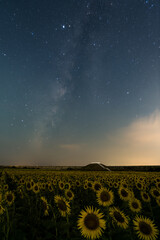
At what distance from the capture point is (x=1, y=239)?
3.47 meters

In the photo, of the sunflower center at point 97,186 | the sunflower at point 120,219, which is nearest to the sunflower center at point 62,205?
the sunflower at point 120,219

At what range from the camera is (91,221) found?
3168 millimetres

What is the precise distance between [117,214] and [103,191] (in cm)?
133

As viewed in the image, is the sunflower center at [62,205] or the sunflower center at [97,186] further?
the sunflower center at [97,186]

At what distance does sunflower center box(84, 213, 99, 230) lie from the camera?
3.12m

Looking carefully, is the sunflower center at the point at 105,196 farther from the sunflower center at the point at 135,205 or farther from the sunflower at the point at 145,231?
the sunflower at the point at 145,231

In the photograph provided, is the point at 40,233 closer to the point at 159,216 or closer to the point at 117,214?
the point at 117,214

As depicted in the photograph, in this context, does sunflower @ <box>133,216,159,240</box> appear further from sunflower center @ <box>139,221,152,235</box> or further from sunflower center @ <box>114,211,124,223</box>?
sunflower center @ <box>114,211,124,223</box>

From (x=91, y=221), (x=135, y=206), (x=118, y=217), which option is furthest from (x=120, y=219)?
(x=135, y=206)

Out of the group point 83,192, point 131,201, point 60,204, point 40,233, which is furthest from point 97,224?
point 83,192

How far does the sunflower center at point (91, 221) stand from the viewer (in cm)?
312

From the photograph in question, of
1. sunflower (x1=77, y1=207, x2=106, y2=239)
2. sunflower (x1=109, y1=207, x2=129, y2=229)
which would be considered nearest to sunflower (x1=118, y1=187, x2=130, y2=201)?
sunflower (x1=109, y1=207, x2=129, y2=229)

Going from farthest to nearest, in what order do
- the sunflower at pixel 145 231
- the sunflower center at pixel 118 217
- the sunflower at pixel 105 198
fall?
1. the sunflower at pixel 105 198
2. the sunflower center at pixel 118 217
3. the sunflower at pixel 145 231

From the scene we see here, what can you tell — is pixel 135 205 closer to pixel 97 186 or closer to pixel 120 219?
pixel 120 219
